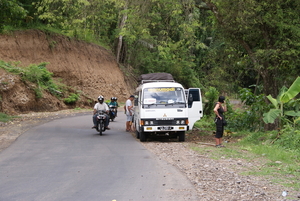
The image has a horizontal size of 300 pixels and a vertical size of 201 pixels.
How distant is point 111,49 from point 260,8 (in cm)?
3701

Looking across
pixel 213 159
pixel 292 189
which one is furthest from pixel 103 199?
pixel 213 159

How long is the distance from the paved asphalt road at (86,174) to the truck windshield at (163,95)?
211cm

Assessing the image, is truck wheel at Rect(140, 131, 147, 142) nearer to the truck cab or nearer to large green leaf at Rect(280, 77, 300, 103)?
the truck cab

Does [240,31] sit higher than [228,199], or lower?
higher

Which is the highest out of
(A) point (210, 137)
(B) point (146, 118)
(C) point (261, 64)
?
(C) point (261, 64)

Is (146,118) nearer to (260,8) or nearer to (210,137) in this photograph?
(210,137)

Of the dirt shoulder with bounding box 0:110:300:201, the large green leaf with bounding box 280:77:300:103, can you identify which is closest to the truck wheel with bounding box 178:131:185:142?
the dirt shoulder with bounding box 0:110:300:201

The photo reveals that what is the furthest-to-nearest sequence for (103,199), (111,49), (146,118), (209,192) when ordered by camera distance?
1. (111,49)
2. (146,118)
3. (209,192)
4. (103,199)

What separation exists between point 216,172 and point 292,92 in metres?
6.37

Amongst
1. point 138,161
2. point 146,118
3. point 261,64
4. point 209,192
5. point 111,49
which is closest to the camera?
point 209,192

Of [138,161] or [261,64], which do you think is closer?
[138,161]

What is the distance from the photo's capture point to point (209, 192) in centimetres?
762

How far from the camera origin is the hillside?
3017 cm

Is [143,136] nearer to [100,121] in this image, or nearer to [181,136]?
[181,136]
